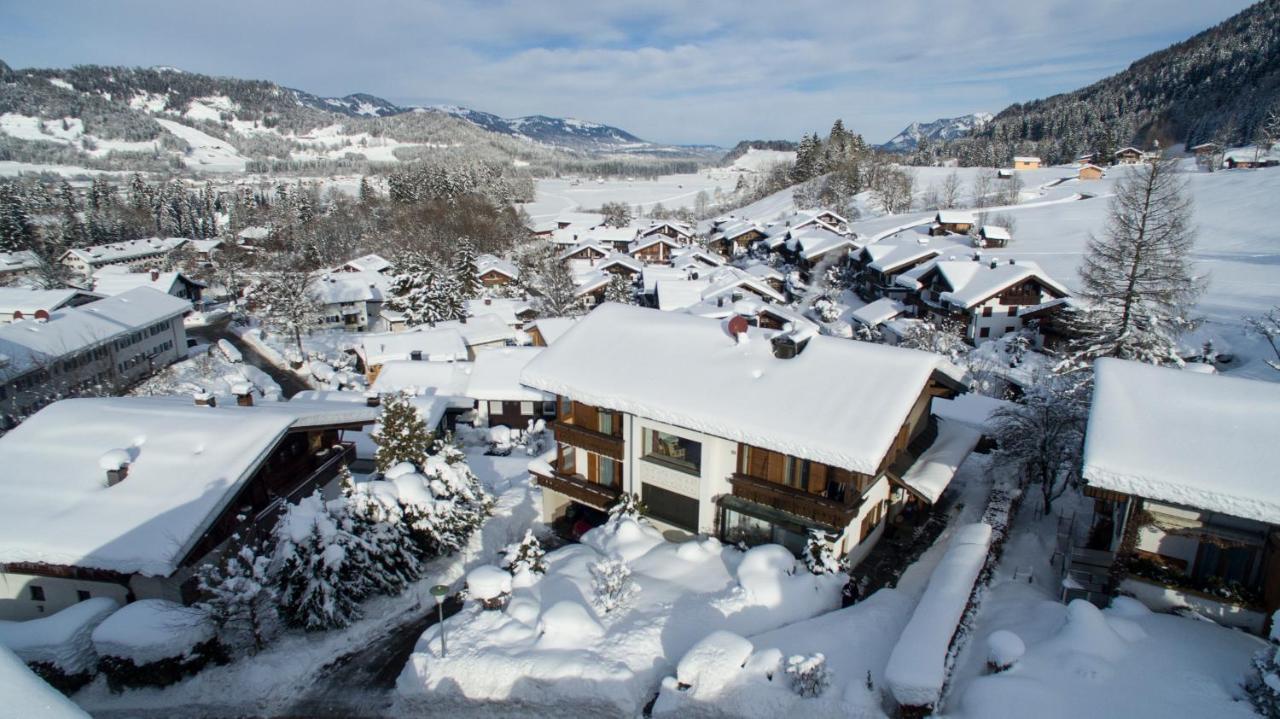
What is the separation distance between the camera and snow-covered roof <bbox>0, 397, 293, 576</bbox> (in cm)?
1384

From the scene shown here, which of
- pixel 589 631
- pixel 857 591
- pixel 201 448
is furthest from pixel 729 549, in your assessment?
pixel 201 448

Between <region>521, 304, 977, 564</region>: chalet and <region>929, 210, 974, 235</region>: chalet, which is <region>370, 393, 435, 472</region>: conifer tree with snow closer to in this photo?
<region>521, 304, 977, 564</region>: chalet

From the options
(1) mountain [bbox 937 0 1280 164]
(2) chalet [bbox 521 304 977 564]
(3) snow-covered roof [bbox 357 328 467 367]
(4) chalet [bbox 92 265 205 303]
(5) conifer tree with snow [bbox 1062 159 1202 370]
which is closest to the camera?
(2) chalet [bbox 521 304 977 564]

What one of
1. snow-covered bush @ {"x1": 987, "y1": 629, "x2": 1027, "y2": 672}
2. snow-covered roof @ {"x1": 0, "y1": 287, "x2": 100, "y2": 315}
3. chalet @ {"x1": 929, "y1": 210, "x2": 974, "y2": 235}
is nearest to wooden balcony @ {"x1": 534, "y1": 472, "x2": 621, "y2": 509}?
snow-covered bush @ {"x1": 987, "y1": 629, "x2": 1027, "y2": 672}

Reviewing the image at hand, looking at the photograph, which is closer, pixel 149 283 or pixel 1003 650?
pixel 1003 650

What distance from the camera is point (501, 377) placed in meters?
32.9

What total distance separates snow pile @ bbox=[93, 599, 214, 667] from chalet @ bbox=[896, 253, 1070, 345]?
4306cm

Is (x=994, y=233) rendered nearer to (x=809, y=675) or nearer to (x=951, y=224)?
(x=951, y=224)

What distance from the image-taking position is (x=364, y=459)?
26.6m

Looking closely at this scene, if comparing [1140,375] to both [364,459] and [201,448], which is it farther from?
[364,459]

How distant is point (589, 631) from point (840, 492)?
6.51 meters

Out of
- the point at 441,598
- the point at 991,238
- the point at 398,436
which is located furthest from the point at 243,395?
the point at 991,238

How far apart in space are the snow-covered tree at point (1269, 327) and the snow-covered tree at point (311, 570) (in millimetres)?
39727

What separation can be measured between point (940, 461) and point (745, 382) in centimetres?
645
